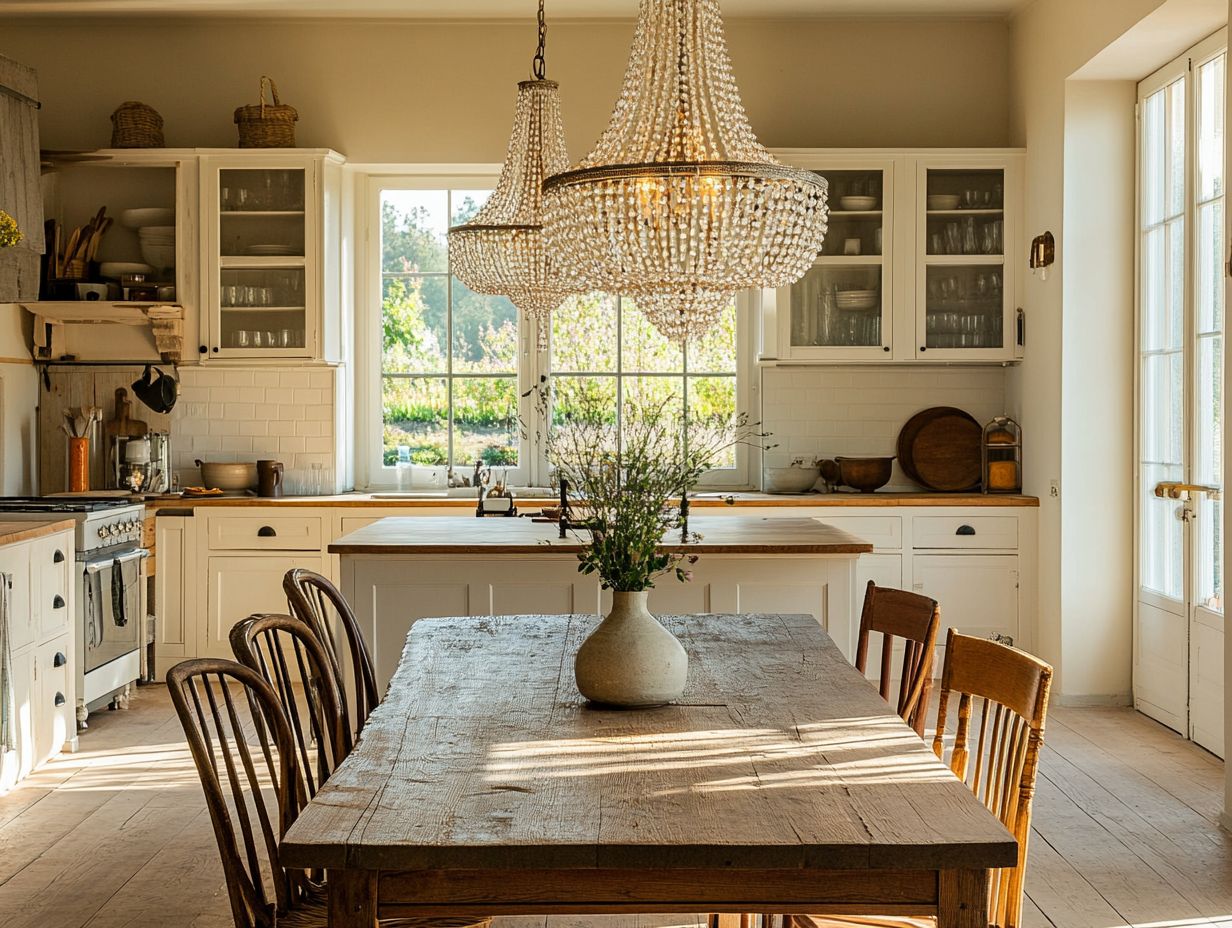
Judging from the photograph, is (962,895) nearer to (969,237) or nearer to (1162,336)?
(1162,336)

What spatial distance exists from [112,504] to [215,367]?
1327 mm

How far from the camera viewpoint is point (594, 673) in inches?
96.4

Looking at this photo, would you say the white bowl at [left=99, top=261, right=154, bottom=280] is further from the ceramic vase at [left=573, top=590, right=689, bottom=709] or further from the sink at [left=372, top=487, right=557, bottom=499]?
the ceramic vase at [left=573, top=590, right=689, bottom=709]

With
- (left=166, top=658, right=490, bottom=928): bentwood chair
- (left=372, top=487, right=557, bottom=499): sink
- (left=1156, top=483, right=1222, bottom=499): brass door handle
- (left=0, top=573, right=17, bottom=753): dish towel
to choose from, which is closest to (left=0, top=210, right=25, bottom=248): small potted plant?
(left=0, top=573, right=17, bottom=753): dish towel

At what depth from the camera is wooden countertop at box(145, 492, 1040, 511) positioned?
20.4 ft

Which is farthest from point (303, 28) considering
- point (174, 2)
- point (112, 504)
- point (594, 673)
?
point (594, 673)

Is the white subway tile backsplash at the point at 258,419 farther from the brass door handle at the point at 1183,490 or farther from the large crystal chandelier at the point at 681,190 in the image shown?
the brass door handle at the point at 1183,490

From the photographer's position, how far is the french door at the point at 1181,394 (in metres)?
4.98

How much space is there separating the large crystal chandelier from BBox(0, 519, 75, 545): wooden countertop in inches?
96.0

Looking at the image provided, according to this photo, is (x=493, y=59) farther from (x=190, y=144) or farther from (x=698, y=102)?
(x=698, y=102)

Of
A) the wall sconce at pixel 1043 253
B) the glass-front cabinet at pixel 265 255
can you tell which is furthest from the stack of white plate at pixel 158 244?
the wall sconce at pixel 1043 253

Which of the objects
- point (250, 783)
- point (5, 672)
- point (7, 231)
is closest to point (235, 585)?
point (5, 672)

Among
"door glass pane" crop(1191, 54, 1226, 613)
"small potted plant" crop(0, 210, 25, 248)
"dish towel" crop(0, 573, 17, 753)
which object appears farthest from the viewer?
"door glass pane" crop(1191, 54, 1226, 613)

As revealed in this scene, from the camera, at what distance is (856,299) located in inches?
259
